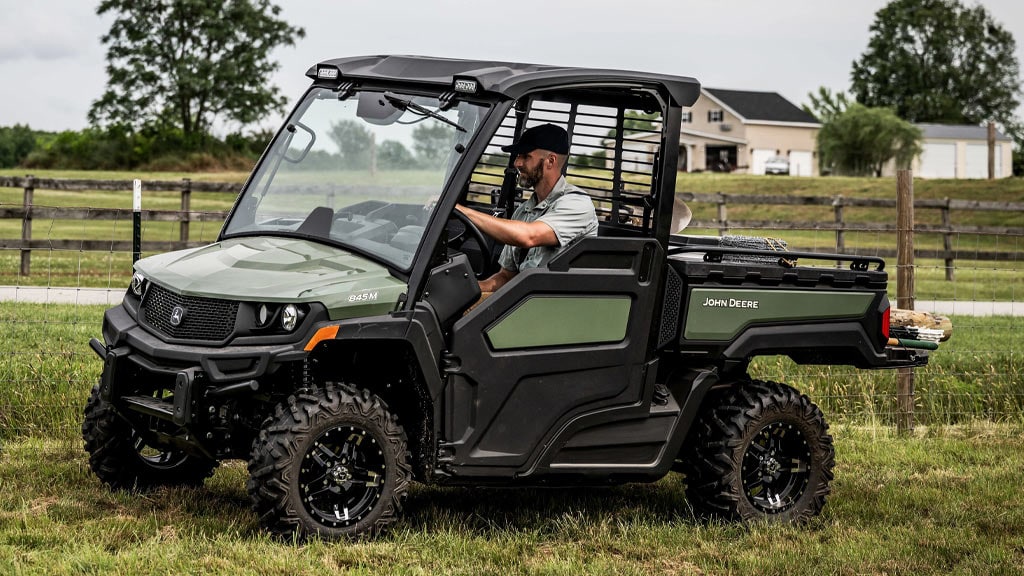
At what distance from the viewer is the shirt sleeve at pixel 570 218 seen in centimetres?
617

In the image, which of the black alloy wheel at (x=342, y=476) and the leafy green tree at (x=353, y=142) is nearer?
the black alloy wheel at (x=342, y=476)

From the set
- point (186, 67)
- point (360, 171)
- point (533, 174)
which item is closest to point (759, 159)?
point (186, 67)

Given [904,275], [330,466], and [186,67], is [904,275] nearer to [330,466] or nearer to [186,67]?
[330,466]

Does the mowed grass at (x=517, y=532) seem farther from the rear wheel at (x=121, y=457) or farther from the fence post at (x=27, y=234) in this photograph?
the fence post at (x=27, y=234)

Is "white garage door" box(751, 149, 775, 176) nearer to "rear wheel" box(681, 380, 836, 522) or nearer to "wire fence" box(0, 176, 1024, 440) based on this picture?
"wire fence" box(0, 176, 1024, 440)

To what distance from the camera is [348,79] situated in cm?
628

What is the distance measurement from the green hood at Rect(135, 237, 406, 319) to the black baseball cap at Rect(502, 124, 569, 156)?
3.53ft

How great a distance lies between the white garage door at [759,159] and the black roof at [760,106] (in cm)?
197

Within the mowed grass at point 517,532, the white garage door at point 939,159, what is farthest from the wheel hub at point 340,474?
the white garage door at point 939,159

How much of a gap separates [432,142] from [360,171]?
0.43m

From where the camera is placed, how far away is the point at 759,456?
6.88m

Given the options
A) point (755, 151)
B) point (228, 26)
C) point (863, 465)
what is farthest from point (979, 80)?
point (863, 465)

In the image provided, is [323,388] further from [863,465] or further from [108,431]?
[863,465]

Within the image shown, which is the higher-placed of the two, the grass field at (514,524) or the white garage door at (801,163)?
the white garage door at (801,163)
